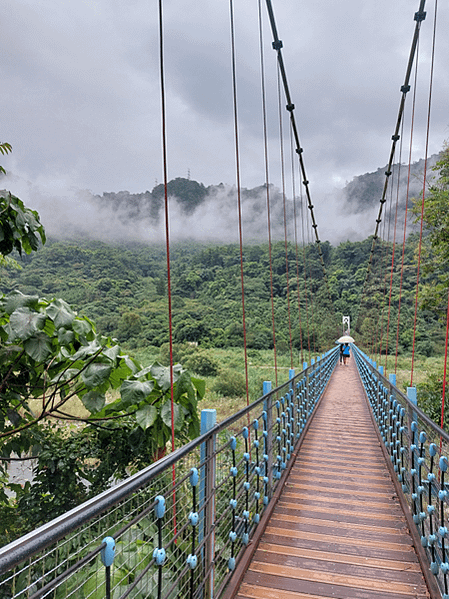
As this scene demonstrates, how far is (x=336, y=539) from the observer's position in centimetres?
182

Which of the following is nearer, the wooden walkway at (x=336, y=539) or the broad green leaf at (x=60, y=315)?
the broad green leaf at (x=60, y=315)

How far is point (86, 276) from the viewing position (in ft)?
61.2

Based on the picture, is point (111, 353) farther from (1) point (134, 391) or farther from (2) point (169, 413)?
(2) point (169, 413)

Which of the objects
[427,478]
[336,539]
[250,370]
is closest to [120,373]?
[336,539]

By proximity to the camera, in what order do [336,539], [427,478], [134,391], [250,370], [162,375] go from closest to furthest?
1. [134,391]
2. [162,375]
3. [427,478]
4. [336,539]
5. [250,370]

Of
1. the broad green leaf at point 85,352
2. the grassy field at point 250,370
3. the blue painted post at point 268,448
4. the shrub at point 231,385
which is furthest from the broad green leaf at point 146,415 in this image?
the shrub at point 231,385

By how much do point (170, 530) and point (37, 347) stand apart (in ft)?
2.81

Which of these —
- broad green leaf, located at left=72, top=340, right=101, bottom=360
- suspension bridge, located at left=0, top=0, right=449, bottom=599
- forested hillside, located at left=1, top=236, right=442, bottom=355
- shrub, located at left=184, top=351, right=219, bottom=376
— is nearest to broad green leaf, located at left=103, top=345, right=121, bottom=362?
broad green leaf, located at left=72, top=340, right=101, bottom=360

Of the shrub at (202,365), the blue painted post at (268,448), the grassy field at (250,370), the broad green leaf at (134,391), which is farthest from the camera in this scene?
the shrub at (202,365)

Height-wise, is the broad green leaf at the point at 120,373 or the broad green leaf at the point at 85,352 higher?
the broad green leaf at the point at 85,352

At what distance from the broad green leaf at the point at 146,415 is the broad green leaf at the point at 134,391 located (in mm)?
50

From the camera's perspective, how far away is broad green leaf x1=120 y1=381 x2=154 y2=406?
1.33 m

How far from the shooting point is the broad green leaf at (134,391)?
133cm

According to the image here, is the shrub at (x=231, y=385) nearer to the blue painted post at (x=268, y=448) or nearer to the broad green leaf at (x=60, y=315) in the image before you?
the blue painted post at (x=268, y=448)
